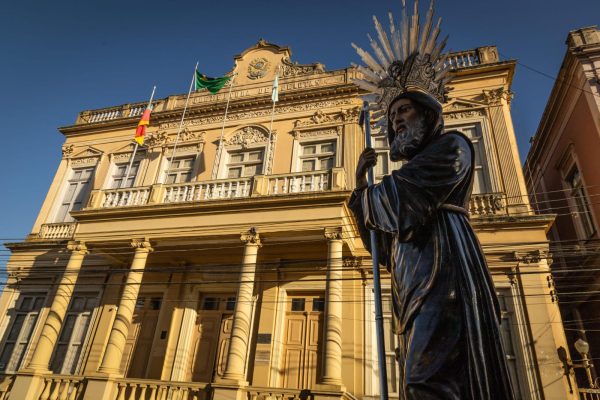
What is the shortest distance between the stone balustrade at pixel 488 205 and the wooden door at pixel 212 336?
6.70 m

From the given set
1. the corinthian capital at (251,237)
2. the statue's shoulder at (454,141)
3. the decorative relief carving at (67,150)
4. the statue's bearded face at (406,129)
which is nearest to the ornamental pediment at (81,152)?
the decorative relief carving at (67,150)

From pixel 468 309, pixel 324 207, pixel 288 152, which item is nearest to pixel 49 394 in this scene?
pixel 324 207

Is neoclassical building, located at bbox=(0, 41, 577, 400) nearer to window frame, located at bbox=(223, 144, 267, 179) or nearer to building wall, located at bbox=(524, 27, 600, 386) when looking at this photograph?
window frame, located at bbox=(223, 144, 267, 179)

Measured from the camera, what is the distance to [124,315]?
880 centimetres

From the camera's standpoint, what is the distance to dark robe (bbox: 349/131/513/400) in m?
1.35

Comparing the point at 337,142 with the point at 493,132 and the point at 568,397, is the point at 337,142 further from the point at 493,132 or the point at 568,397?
the point at 568,397

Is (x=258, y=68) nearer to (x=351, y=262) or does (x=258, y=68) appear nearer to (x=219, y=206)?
(x=219, y=206)

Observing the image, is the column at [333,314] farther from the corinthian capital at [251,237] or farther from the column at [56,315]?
the column at [56,315]

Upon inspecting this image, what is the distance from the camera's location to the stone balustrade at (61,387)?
8383 millimetres

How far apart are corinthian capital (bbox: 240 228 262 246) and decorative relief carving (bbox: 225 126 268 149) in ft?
13.8

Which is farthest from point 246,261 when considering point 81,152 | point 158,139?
point 81,152

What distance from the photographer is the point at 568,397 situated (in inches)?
279

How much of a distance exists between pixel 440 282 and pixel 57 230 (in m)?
14.3

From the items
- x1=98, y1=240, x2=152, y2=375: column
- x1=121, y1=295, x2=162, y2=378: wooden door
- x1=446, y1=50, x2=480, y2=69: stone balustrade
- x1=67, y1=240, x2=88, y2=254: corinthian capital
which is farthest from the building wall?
x1=67, y1=240, x2=88, y2=254: corinthian capital
